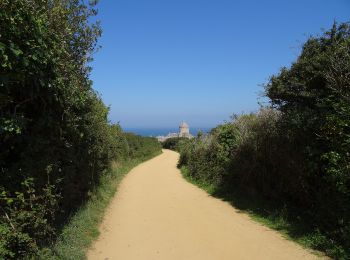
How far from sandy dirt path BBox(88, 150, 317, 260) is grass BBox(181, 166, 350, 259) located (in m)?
0.27

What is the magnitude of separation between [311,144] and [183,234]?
12.0 ft

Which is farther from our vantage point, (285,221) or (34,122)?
(285,221)

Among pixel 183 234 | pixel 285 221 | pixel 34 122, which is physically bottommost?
pixel 183 234

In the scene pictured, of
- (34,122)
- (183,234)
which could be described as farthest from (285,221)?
(34,122)

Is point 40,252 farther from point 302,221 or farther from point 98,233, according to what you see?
point 302,221

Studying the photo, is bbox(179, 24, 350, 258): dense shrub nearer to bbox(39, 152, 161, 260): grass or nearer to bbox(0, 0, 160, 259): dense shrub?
bbox(39, 152, 161, 260): grass

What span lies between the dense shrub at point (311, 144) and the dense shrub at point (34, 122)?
5.22 m

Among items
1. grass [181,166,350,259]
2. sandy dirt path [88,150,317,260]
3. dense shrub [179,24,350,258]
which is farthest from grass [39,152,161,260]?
dense shrub [179,24,350,258]

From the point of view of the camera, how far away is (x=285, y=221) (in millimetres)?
9172

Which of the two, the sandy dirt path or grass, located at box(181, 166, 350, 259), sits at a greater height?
grass, located at box(181, 166, 350, 259)

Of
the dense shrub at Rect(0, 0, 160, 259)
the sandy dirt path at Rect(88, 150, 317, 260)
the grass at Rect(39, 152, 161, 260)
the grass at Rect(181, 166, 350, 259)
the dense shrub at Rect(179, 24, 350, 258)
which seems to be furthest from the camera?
the dense shrub at Rect(179, 24, 350, 258)

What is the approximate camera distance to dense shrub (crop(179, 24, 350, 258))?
763 cm

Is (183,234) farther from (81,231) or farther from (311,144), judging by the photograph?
(311,144)

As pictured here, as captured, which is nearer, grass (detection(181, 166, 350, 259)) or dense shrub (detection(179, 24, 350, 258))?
Result: grass (detection(181, 166, 350, 259))
